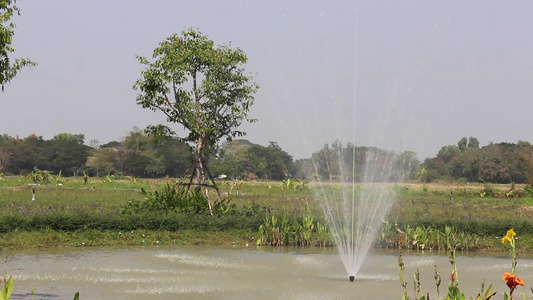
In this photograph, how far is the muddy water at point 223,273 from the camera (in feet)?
40.7

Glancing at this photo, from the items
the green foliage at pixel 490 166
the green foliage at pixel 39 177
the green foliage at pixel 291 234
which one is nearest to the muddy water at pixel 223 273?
the green foliage at pixel 291 234

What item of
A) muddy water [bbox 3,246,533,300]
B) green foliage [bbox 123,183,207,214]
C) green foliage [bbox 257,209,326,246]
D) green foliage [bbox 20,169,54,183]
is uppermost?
green foliage [bbox 20,169,54,183]

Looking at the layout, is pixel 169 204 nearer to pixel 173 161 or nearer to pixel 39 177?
pixel 39 177

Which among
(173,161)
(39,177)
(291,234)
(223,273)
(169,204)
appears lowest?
(223,273)

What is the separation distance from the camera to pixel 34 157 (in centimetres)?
10125

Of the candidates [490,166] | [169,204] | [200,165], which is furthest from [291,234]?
[490,166]

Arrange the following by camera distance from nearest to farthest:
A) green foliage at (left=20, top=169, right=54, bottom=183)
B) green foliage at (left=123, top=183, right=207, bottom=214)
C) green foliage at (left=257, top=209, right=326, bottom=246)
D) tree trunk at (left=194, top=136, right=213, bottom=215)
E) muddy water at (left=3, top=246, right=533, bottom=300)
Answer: muddy water at (left=3, top=246, right=533, bottom=300) → green foliage at (left=257, top=209, right=326, bottom=246) → green foliage at (left=123, top=183, right=207, bottom=214) → tree trunk at (left=194, top=136, right=213, bottom=215) → green foliage at (left=20, top=169, right=54, bottom=183)

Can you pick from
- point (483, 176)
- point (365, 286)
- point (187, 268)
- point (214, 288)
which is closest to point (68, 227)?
point (187, 268)

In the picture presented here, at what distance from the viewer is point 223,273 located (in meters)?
14.9

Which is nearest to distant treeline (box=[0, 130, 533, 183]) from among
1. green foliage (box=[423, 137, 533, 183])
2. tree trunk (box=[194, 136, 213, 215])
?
green foliage (box=[423, 137, 533, 183])

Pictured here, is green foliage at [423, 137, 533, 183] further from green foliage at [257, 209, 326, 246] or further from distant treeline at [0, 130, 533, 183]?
green foliage at [257, 209, 326, 246]

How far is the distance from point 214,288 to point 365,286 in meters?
3.06

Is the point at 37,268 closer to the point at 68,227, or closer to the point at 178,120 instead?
the point at 68,227

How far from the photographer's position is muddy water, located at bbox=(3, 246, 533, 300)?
12.4 meters
